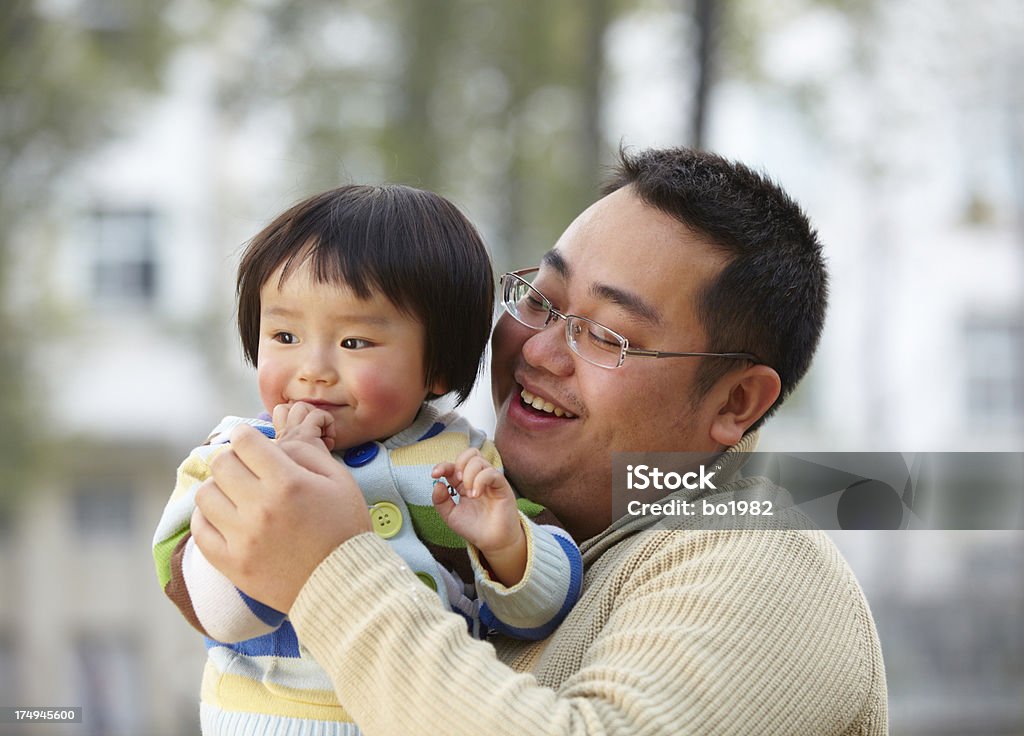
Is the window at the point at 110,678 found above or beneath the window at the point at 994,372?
beneath

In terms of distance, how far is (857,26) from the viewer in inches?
271

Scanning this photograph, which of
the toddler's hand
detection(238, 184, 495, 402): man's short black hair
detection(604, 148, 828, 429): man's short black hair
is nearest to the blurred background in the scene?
detection(604, 148, 828, 429): man's short black hair

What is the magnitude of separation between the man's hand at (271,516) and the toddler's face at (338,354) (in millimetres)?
178

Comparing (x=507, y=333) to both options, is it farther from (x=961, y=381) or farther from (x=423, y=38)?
(x=961, y=381)

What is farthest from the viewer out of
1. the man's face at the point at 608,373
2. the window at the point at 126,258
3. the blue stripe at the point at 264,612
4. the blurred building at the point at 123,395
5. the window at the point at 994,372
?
the window at the point at 994,372

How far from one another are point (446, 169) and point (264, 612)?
19.1 feet

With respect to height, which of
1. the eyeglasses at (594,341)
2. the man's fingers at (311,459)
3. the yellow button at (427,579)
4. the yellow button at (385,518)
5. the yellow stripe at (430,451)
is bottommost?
the yellow button at (427,579)

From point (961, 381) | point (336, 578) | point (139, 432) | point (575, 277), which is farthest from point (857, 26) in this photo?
point (336, 578)

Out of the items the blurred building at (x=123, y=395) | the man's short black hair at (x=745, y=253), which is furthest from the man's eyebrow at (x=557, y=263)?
the blurred building at (x=123, y=395)

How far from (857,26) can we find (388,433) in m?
6.11

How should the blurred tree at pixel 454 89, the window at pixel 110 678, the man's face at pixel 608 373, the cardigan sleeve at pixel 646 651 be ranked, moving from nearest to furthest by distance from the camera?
the cardigan sleeve at pixel 646 651 < the man's face at pixel 608 373 < the blurred tree at pixel 454 89 < the window at pixel 110 678

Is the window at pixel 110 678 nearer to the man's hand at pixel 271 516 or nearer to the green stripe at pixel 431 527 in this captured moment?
the green stripe at pixel 431 527

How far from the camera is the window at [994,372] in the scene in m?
9.30

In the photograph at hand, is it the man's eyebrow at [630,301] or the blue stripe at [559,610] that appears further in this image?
the man's eyebrow at [630,301]
